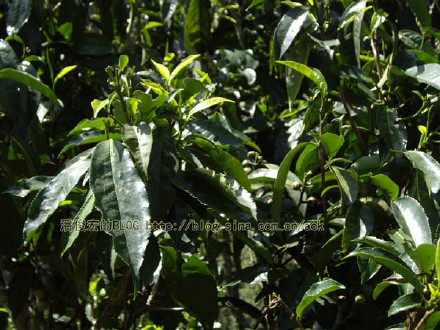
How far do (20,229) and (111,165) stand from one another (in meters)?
0.63

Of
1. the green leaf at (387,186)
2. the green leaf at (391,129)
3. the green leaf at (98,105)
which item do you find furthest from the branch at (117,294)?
the green leaf at (391,129)

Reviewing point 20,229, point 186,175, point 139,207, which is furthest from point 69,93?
point 139,207

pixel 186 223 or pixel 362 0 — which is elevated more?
pixel 362 0

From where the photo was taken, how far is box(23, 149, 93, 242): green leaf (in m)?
1.27

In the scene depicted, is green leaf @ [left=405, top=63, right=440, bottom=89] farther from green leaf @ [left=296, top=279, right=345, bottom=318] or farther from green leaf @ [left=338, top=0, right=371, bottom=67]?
green leaf @ [left=296, top=279, right=345, bottom=318]

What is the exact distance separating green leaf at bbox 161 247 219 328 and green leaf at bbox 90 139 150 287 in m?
0.45

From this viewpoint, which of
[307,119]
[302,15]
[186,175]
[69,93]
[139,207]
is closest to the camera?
[139,207]

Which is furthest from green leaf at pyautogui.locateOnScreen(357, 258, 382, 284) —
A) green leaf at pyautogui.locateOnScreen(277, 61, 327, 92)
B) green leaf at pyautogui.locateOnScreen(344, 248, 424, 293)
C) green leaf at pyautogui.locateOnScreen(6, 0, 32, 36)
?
green leaf at pyautogui.locateOnScreen(6, 0, 32, 36)

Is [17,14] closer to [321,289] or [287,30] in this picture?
[287,30]

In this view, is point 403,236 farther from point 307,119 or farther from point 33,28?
point 33,28

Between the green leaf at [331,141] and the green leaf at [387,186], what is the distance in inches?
4.3

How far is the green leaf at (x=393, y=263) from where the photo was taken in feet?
3.88

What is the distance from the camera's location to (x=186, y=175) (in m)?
1.36

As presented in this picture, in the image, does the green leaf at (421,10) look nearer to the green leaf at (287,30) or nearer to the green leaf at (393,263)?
the green leaf at (287,30)
